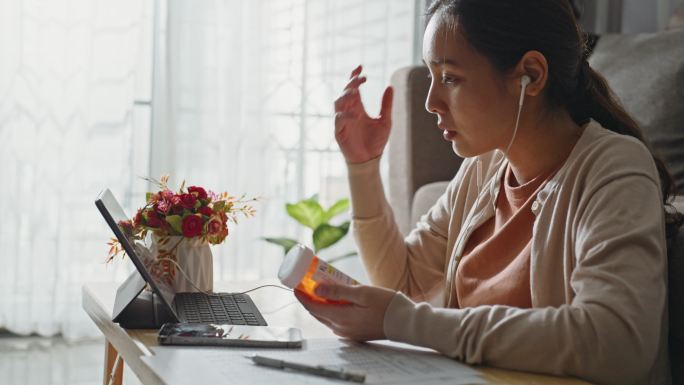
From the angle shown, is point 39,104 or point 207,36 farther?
point 207,36

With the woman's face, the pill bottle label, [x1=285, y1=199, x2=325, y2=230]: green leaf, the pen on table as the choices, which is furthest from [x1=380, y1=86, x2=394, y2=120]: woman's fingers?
[x1=285, y1=199, x2=325, y2=230]: green leaf

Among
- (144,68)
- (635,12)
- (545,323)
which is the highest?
(635,12)

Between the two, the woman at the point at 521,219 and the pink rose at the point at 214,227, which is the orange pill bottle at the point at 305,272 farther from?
the pink rose at the point at 214,227

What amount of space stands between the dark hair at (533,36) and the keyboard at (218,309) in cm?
48

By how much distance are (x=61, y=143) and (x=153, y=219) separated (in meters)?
1.59

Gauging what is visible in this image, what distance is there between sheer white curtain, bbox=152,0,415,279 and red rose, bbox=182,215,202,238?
1.63 meters

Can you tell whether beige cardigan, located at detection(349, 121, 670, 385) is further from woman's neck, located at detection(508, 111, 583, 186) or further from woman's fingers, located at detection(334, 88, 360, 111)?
woman's fingers, located at detection(334, 88, 360, 111)

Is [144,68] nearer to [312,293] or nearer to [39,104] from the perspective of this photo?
[39,104]

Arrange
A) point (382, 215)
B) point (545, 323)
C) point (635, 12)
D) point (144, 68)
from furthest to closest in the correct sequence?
point (635, 12) → point (144, 68) → point (382, 215) → point (545, 323)

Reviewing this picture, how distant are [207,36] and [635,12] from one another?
1.59 metres

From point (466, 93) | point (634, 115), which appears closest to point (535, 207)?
point (466, 93)

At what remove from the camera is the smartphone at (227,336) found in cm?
93

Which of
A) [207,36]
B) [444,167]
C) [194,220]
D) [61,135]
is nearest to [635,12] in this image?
[444,167]

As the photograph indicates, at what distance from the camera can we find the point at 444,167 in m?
2.51
